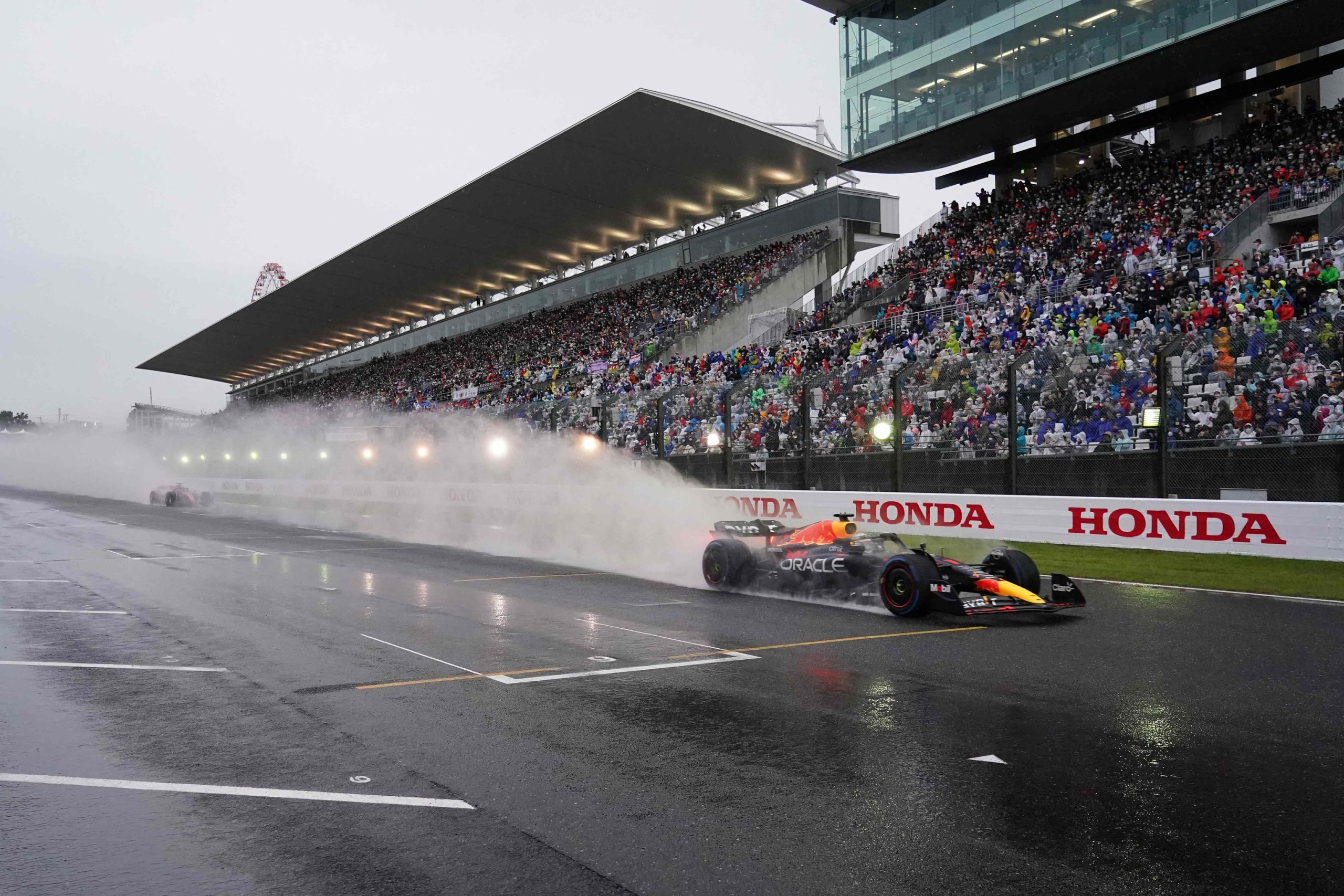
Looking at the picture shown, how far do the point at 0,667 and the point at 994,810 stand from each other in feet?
26.1

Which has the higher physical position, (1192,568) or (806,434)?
(806,434)

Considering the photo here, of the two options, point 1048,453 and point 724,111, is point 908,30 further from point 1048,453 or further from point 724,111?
point 1048,453

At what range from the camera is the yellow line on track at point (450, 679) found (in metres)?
7.51

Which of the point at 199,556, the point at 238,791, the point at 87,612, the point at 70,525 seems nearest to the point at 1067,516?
the point at 87,612

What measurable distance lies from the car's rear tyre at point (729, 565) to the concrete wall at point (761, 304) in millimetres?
28073

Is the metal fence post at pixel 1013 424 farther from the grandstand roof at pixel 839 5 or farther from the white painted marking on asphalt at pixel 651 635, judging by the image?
the grandstand roof at pixel 839 5

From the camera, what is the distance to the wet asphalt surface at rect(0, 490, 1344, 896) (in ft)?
13.2

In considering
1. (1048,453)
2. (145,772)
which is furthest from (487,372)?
(145,772)

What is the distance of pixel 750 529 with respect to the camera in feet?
43.8

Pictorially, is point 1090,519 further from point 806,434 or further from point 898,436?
point 806,434

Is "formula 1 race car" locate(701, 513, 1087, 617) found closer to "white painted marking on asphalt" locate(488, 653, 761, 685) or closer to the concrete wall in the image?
"white painted marking on asphalt" locate(488, 653, 761, 685)

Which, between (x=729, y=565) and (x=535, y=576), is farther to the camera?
(x=535, y=576)

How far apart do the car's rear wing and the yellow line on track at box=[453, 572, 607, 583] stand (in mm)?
2529

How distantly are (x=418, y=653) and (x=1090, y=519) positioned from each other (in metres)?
11.6
